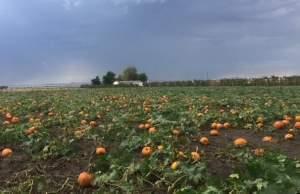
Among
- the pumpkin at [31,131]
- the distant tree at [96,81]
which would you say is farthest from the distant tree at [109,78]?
the pumpkin at [31,131]

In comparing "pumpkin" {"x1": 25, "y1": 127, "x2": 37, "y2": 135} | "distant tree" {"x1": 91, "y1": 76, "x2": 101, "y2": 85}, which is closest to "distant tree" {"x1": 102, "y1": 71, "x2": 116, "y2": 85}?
"distant tree" {"x1": 91, "y1": 76, "x2": 101, "y2": 85}

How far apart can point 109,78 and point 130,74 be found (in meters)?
8.88

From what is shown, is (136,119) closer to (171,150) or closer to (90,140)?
(90,140)

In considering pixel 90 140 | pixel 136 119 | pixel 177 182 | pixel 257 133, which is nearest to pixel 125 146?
pixel 90 140

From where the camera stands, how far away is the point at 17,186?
18.7 ft

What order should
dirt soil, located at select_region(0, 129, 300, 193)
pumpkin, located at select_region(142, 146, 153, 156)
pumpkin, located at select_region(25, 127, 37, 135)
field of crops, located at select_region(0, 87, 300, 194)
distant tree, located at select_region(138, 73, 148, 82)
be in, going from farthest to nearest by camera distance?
distant tree, located at select_region(138, 73, 148, 82), pumpkin, located at select_region(25, 127, 37, 135), pumpkin, located at select_region(142, 146, 153, 156), dirt soil, located at select_region(0, 129, 300, 193), field of crops, located at select_region(0, 87, 300, 194)

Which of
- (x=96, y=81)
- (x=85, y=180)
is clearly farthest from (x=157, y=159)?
(x=96, y=81)

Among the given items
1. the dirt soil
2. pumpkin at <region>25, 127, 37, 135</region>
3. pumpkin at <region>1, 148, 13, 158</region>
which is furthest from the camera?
pumpkin at <region>25, 127, 37, 135</region>

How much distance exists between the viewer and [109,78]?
104188 mm

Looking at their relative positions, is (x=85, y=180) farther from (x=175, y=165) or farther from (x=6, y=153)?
(x=6, y=153)

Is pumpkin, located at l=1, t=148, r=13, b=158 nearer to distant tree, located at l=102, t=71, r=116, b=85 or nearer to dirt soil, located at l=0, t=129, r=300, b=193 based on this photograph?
dirt soil, located at l=0, t=129, r=300, b=193

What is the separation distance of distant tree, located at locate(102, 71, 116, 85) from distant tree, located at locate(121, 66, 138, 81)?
434 cm

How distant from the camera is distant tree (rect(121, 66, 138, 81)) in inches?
4401

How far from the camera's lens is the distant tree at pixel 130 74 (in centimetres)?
11179
